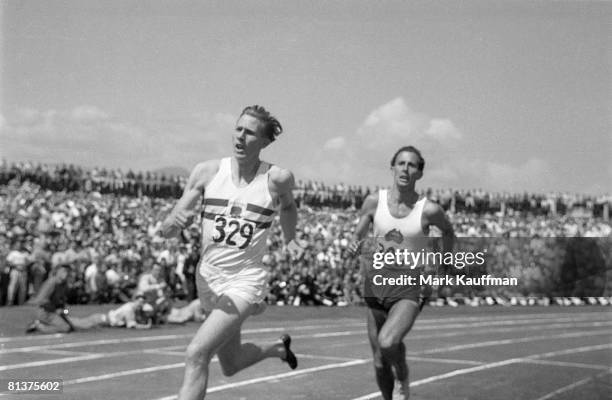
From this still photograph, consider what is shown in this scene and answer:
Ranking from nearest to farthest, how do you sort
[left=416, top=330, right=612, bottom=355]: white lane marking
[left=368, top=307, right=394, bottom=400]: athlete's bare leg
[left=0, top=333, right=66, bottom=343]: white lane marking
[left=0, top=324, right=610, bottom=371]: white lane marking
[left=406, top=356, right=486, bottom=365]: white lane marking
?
[left=368, top=307, right=394, bottom=400]: athlete's bare leg < [left=0, top=324, right=610, bottom=371]: white lane marking < [left=406, top=356, right=486, bottom=365]: white lane marking < [left=0, top=333, right=66, bottom=343]: white lane marking < [left=416, top=330, right=612, bottom=355]: white lane marking

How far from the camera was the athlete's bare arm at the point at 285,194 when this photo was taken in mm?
6719

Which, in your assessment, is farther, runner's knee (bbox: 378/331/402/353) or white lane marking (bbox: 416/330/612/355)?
white lane marking (bbox: 416/330/612/355)

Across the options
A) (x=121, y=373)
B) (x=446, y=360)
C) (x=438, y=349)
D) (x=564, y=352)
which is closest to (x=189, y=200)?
(x=121, y=373)

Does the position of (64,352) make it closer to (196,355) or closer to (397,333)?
(397,333)

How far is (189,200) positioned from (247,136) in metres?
0.66

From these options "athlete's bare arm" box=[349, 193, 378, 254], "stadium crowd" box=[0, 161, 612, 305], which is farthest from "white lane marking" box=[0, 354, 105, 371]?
"athlete's bare arm" box=[349, 193, 378, 254]

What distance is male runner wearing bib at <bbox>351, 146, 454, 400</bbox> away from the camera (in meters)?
7.70

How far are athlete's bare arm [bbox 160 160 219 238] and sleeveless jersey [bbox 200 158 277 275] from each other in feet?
0.21

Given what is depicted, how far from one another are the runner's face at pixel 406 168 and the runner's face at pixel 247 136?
1.78m

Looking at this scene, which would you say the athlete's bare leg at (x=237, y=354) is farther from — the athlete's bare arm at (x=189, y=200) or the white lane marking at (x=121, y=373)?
the white lane marking at (x=121, y=373)

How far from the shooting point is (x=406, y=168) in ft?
26.2

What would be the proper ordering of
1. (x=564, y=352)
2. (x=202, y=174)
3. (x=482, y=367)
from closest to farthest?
1. (x=202, y=174)
2. (x=482, y=367)
3. (x=564, y=352)

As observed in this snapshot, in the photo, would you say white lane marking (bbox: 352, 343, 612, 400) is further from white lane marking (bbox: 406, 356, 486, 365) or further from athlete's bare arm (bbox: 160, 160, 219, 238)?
athlete's bare arm (bbox: 160, 160, 219, 238)

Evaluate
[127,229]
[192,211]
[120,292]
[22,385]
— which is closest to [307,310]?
[120,292]
